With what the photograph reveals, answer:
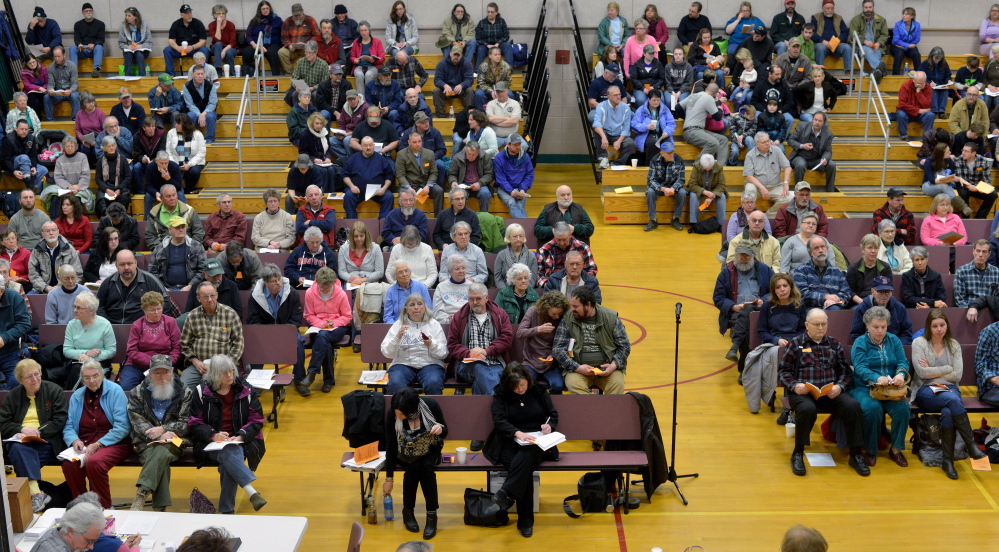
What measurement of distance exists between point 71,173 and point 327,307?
525 centimetres

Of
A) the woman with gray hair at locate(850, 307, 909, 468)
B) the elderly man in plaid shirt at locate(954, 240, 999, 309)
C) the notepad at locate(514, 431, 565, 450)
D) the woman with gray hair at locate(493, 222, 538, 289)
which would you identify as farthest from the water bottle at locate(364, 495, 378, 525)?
the elderly man in plaid shirt at locate(954, 240, 999, 309)

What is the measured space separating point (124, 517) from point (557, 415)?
2.83m

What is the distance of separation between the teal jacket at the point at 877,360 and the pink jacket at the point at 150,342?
5.28 meters

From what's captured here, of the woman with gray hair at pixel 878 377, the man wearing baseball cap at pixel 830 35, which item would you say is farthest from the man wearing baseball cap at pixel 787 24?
the woman with gray hair at pixel 878 377

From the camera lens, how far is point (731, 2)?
16.4 m

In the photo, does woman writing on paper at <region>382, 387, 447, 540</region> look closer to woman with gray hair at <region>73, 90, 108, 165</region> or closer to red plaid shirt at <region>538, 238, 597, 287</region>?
red plaid shirt at <region>538, 238, 597, 287</region>

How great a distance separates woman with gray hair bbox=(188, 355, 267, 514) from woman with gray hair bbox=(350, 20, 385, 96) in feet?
28.0

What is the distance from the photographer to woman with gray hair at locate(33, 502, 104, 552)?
5195 mm

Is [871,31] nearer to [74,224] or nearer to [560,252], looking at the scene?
[560,252]

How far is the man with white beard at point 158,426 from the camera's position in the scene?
681 cm

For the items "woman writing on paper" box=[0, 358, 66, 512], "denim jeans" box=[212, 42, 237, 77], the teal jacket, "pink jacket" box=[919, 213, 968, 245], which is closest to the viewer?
"woman writing on paper" box=[0, 358, 66, 512]

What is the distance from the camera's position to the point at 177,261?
997 centimetres

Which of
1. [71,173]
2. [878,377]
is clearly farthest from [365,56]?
[878,377]

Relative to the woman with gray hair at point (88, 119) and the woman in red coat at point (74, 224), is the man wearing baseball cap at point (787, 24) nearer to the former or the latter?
the woman with gray hair at point (88, 119)
